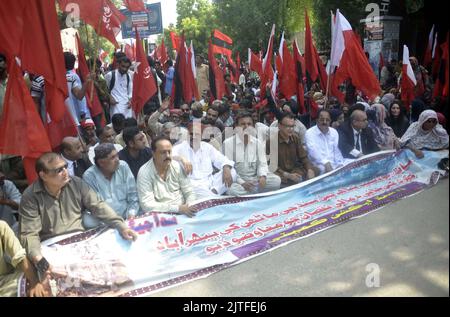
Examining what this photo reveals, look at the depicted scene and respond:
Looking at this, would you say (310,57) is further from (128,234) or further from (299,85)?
(128,234)

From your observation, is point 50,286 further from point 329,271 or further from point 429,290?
point 429,290

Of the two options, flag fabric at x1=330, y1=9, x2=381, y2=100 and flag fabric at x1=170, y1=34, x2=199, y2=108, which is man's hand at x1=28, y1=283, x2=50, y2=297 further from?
Answer: flag fabric at x1=330, y1=9, x2=381, y2=100

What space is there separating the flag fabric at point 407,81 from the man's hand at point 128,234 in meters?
6.02

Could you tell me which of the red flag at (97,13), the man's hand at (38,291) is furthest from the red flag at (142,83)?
the man's hand at (38,291)

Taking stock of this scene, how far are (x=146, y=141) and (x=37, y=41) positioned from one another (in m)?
1.53

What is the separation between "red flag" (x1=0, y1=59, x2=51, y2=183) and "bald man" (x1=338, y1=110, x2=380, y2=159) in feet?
13.1

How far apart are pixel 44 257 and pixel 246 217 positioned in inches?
74.9

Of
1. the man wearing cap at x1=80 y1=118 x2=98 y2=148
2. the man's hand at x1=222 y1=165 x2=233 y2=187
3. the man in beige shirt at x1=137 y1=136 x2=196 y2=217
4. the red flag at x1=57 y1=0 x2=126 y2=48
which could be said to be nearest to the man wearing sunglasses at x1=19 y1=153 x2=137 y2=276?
the man in beige shirt at x1=137 y1=136 x2=196 y2=217

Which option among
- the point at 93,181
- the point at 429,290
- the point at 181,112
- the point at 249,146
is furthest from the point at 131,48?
the point at 429,290

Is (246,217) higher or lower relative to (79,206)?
lower

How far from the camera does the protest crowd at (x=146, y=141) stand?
328 cm

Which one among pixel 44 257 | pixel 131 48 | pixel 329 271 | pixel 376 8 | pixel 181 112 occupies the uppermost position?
pixel 376 8

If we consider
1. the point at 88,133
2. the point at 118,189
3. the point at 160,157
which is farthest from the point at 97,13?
the point at 118,189

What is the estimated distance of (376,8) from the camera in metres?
13.6
